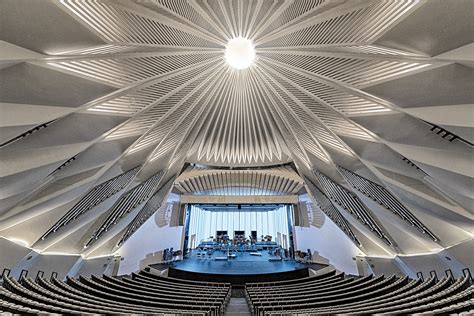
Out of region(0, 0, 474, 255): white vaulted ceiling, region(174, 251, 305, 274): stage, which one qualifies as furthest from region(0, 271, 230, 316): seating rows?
region(174, 251, 305, 274): stage

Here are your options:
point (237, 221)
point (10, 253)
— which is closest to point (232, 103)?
point (10, 253)

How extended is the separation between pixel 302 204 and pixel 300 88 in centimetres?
1530

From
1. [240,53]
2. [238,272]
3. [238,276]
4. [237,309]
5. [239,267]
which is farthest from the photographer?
[239,267]

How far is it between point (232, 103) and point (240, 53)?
2.85m

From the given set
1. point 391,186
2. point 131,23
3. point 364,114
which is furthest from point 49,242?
point 391,186

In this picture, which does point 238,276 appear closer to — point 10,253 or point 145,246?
point 145,246

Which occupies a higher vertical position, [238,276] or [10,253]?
[10,253]

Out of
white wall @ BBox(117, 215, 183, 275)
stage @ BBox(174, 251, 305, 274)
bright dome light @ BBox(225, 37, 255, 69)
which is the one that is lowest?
stage @ BBox(174, 251, 305, 274)

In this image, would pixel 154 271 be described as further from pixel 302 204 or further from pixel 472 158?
pixel 472 158

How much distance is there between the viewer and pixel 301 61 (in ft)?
33.1

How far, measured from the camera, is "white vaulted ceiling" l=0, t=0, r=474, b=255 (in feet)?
19.2

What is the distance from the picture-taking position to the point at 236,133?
610 inches

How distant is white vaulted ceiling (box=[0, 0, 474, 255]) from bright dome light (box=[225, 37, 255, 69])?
0.35m

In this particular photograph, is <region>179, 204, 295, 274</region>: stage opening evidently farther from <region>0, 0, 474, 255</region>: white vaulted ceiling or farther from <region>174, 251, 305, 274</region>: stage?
<region>0, 0, 474, 255</region>: white vaulted ceiling
